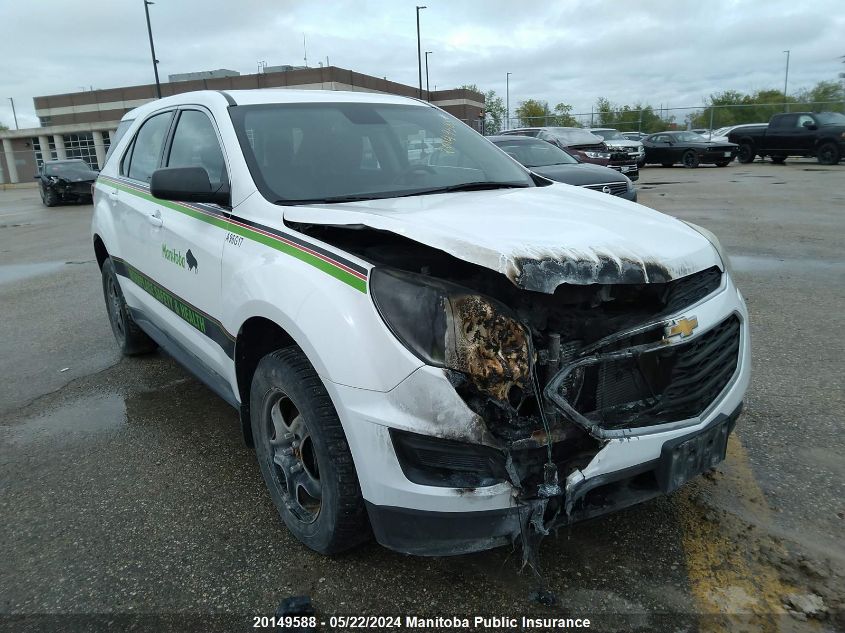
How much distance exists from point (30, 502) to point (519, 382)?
2.59 metres

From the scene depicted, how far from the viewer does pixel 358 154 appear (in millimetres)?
3496

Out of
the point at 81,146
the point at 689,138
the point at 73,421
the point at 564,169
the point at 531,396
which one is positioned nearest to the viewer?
the point at 531,396

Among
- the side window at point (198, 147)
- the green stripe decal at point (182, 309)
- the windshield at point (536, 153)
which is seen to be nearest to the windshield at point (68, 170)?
the windshield at point (536, 153)

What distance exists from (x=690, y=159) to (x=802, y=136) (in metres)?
3.70

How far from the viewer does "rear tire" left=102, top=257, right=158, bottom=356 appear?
507cm

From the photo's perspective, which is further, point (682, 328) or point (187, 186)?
point (187, 186)

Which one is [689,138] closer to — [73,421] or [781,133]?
[781,133]

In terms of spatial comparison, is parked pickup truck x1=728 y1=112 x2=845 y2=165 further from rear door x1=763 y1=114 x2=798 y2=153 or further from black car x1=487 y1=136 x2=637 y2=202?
black car x1=487 y1=136 x2=637 y2=202

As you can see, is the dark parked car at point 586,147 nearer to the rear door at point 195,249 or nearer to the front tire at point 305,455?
the rear door at point 195,249

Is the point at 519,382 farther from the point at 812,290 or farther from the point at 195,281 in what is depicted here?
the point at 812,290

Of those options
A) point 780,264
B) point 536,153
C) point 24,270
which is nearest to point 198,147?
point 780,264

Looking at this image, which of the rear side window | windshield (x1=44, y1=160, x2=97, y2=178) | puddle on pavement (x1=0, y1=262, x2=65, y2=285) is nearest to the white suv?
the rear side window

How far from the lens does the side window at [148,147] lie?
167 inches

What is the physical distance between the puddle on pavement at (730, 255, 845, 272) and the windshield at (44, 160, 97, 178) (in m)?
19.8
